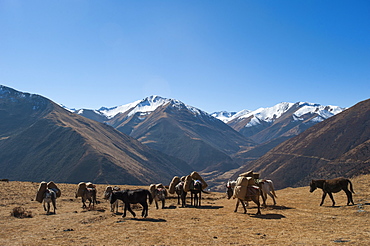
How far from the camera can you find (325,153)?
15312 centimetres

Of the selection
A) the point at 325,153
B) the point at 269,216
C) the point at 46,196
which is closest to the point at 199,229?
the point at 269,216

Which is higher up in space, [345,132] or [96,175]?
[345,132]

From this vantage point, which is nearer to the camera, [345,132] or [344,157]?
[344,157]

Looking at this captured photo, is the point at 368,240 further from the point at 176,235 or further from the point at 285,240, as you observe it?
the point at 176,235

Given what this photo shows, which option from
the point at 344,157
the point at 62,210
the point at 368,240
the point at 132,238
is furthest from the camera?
the point at 344,157

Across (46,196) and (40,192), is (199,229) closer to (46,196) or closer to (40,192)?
(46,196)

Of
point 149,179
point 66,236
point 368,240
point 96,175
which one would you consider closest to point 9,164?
point 96,175

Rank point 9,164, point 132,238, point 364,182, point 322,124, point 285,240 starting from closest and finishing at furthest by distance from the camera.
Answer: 1. point 285,240
2. point 132,238
3. point 364,182
4. point 9,164
5. point 322,124

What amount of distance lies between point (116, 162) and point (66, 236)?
6369 inches

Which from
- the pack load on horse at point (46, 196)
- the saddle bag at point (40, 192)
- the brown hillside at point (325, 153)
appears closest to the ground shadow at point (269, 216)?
the pack load on horse at point (46, 196)

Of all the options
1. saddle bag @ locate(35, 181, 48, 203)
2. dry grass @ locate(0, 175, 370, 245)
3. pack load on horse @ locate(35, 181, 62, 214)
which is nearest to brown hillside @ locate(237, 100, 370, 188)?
dry grass @ locate(0, 175, 370, 245)

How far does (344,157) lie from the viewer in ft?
429

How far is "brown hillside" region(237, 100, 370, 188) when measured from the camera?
126312mm

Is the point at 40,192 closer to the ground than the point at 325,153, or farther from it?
closer to the ground
